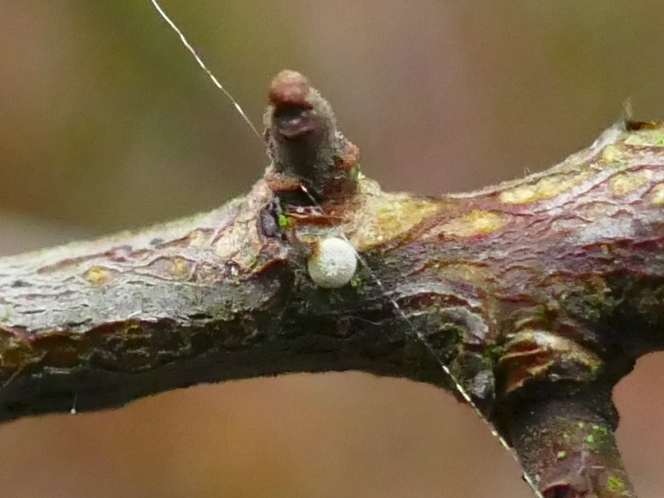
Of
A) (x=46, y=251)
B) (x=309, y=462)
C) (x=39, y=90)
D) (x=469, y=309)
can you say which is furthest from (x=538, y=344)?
(x=39, y=90)

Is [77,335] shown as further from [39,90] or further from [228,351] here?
[39,90]

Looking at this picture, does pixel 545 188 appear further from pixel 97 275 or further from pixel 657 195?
pixel 97 275

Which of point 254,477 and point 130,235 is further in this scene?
point 254,477

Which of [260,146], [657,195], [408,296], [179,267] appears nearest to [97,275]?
[179,267]

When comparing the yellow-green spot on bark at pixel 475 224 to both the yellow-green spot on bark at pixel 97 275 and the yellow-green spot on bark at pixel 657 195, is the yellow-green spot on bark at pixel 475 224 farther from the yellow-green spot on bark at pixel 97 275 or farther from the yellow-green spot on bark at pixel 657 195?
the yellow-green spot on bark at pixel 97 275

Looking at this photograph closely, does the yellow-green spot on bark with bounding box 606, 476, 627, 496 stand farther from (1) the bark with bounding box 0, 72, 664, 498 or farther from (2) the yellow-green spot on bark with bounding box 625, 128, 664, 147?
(2) the yellow-green spot on bark with bounding box 625, 128, 664, 147

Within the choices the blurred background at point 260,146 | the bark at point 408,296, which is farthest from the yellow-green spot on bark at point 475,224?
the blurred background at point 260,146
